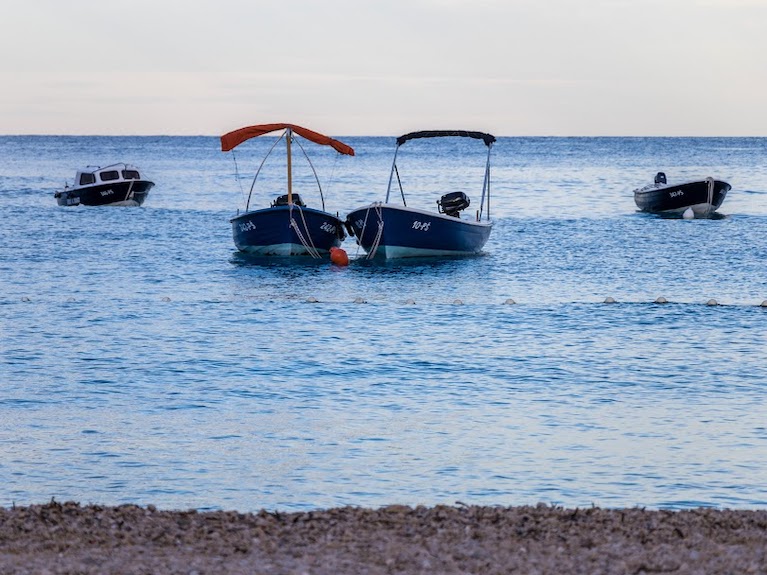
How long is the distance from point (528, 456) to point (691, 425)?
8.42ft

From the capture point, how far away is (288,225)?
33469mm

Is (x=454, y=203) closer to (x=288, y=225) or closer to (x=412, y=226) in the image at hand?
(x=412, y=226)

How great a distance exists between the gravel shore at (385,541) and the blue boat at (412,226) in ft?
78.4

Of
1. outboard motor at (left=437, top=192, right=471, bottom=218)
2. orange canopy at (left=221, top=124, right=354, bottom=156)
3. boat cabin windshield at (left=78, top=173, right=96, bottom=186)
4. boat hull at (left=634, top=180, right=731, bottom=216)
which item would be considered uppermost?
orange canopy at (left=221, top=124, right=354, bottom=156)

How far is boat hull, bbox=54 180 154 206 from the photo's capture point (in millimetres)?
60000

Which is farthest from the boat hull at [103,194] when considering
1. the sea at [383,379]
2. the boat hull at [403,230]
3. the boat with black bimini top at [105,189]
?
the boat hull at [403,230]

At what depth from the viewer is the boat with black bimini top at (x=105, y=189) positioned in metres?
60.0

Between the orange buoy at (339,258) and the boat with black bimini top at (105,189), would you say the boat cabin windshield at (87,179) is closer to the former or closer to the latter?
the boat with black bimini top at (105,189)

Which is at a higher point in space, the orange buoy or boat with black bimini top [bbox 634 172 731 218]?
boat with black bimini top [bbox 634 172 731 218]

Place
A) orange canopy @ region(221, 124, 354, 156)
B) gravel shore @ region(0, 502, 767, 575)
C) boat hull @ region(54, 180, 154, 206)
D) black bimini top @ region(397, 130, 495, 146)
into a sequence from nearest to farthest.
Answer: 1. gravel shore @ region(0, 502, 767, 575)
2. black bimini top @ region(397, 130, 495, 146)
3. orange canopy @ region(221, 124, 354, 156)
4. boat hull @ region(54, 180, 154, 206)

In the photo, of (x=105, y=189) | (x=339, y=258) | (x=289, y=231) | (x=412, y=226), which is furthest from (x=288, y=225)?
(x=105, y=189)

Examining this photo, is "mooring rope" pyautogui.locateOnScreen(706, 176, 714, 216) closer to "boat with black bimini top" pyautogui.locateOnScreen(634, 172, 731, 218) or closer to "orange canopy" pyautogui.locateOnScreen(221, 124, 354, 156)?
"boat with black bimini top" pyautogui.locateOnScreen(634, 172, 731, 218)

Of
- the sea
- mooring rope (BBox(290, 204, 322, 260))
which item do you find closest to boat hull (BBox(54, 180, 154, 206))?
the sea

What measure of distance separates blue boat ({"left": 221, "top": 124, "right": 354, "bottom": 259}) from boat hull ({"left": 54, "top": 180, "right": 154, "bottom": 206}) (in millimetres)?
26886
